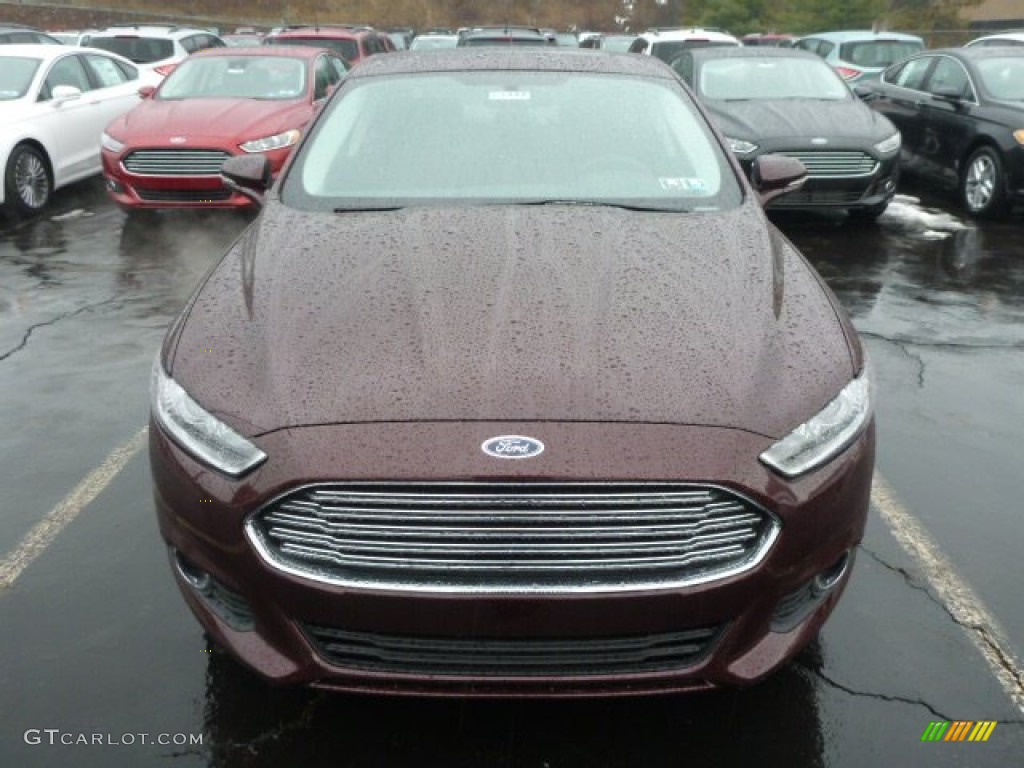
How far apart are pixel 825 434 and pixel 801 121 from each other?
7.12 metres

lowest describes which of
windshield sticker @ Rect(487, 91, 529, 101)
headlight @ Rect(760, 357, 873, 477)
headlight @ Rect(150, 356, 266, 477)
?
headlight @ Rect(150, 356, 266, 477)

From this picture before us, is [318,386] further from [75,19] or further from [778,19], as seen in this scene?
[75,19]

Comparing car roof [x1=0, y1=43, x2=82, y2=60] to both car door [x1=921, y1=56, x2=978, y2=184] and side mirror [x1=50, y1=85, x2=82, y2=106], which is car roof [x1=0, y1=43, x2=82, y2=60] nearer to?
side mirror [x1=50, y1=85, x2=82, y2=106]

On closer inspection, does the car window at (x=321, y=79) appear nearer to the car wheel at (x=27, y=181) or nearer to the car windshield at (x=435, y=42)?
the car wheel at (x=27, y=181)

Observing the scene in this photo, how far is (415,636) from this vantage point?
7.62ft

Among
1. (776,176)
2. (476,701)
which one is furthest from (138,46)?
(476,701)

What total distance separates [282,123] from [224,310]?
6.62 meters

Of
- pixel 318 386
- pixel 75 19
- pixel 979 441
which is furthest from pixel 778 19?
pixel 318 386

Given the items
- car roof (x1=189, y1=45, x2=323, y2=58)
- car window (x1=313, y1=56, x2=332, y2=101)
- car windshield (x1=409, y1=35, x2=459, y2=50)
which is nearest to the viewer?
car window (x1=313, y1=56, x2=332, y2=101)

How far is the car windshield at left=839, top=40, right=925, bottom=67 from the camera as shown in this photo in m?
17.3

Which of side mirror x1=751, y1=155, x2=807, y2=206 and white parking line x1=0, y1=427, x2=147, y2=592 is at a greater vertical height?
side mirror x1=751, y1=155, x2=807, y2=206

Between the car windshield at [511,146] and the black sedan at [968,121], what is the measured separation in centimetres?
602

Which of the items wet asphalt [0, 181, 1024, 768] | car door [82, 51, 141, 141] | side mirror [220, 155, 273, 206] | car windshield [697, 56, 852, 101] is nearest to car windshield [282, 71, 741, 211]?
side mirror [220, 155, 273, 206]

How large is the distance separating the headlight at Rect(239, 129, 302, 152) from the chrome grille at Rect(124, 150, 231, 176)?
0.77ft
